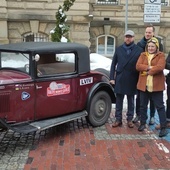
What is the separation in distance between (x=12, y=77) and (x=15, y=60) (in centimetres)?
42

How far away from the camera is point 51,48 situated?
4.70 m

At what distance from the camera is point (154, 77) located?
484 cm

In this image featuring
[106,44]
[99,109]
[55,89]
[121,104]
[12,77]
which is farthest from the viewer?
[106,44]

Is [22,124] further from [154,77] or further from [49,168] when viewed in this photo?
[154,77]

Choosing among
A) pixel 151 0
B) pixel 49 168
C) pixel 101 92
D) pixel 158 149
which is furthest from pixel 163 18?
pixel 49 168

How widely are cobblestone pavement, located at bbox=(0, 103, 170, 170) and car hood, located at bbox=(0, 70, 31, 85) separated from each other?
3.49 feet

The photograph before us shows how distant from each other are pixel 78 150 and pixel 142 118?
1.42 m

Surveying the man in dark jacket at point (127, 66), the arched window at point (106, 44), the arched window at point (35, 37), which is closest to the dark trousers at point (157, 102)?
the man in dark jacket at point (127, 66)

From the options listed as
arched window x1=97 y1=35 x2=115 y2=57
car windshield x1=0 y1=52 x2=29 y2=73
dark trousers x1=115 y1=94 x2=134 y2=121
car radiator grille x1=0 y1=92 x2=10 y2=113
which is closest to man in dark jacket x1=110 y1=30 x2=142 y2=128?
dark trousers x1=115 y1=94 x2=134 y2=121

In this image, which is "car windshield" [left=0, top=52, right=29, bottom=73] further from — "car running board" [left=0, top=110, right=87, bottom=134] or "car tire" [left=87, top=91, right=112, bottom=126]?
"car tire" [left=87, top=91, right=112, bottom=126]

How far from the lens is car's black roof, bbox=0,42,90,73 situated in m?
4.53

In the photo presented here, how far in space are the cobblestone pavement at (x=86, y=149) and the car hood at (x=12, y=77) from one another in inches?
41.9

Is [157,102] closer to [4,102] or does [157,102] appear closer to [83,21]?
[4,102]

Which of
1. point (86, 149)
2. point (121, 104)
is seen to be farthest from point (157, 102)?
point (86, 149)
